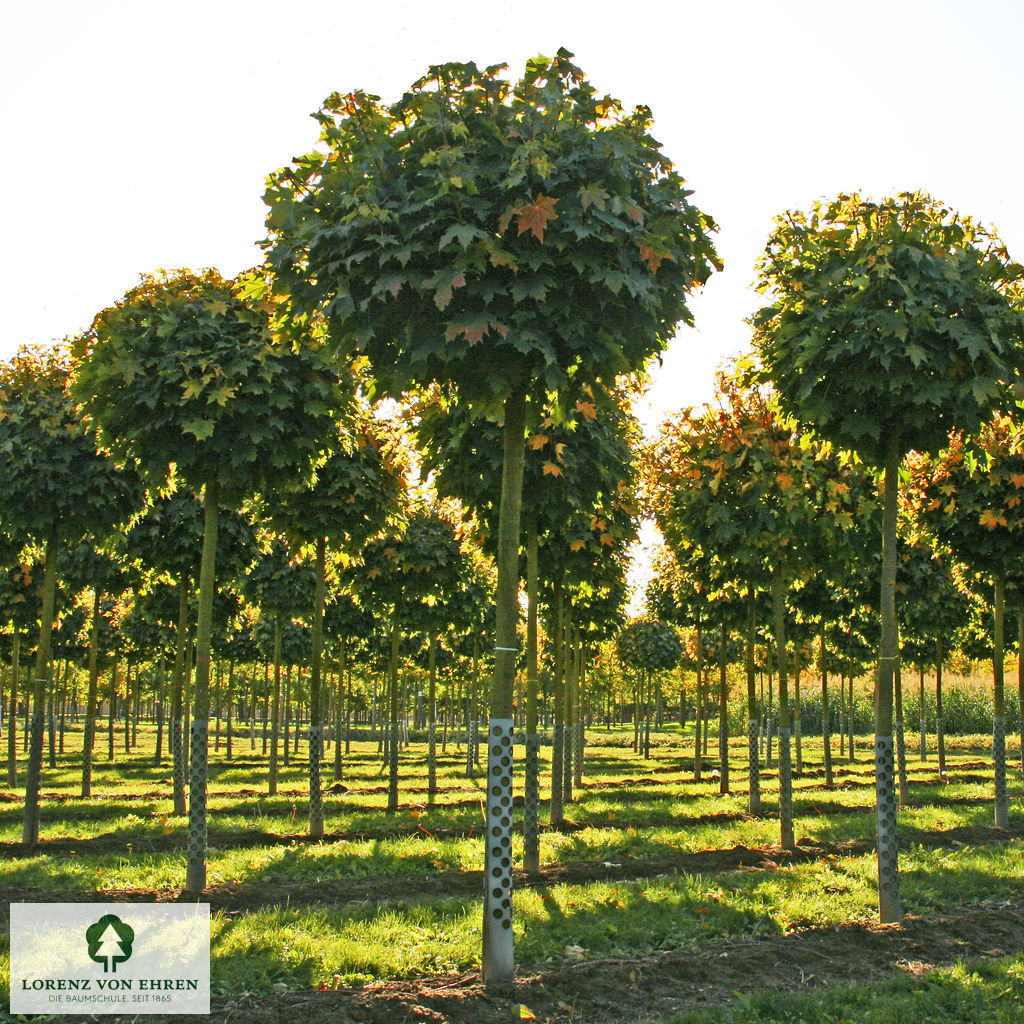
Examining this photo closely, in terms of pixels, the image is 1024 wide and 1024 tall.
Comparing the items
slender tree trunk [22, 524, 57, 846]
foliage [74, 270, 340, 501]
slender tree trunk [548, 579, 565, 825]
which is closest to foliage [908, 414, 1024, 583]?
slender tree trunk [548, 579, 565, 825]

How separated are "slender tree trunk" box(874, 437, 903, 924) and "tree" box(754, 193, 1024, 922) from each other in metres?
0.01

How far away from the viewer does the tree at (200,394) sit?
7953 millimetres

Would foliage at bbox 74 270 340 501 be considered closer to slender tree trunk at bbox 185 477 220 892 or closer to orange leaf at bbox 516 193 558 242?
slender tree trunk at bbox 185 477 220 892

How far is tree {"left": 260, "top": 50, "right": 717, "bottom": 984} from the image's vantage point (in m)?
5.06

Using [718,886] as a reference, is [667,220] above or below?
above

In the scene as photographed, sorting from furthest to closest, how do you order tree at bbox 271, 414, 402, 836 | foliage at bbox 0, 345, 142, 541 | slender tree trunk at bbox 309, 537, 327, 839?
tree at bbox 271, 414, 402, 836 → slender tree trunk at bbox 309, 537, 327, 839 → foliage at bbox 0, 345, 142, 541

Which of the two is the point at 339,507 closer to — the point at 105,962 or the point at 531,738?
the point at 531,738

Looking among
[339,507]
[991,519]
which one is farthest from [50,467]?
[991,519]

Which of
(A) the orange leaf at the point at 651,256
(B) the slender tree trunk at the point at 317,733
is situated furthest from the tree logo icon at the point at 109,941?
(A) the orange leaf at the point at 651,256

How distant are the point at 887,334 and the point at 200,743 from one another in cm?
696

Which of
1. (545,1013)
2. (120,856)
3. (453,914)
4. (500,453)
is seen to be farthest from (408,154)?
(120,856)

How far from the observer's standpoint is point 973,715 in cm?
4506

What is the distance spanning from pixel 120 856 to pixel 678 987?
7.15 metres

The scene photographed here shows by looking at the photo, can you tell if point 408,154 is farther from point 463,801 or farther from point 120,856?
point 463,801
